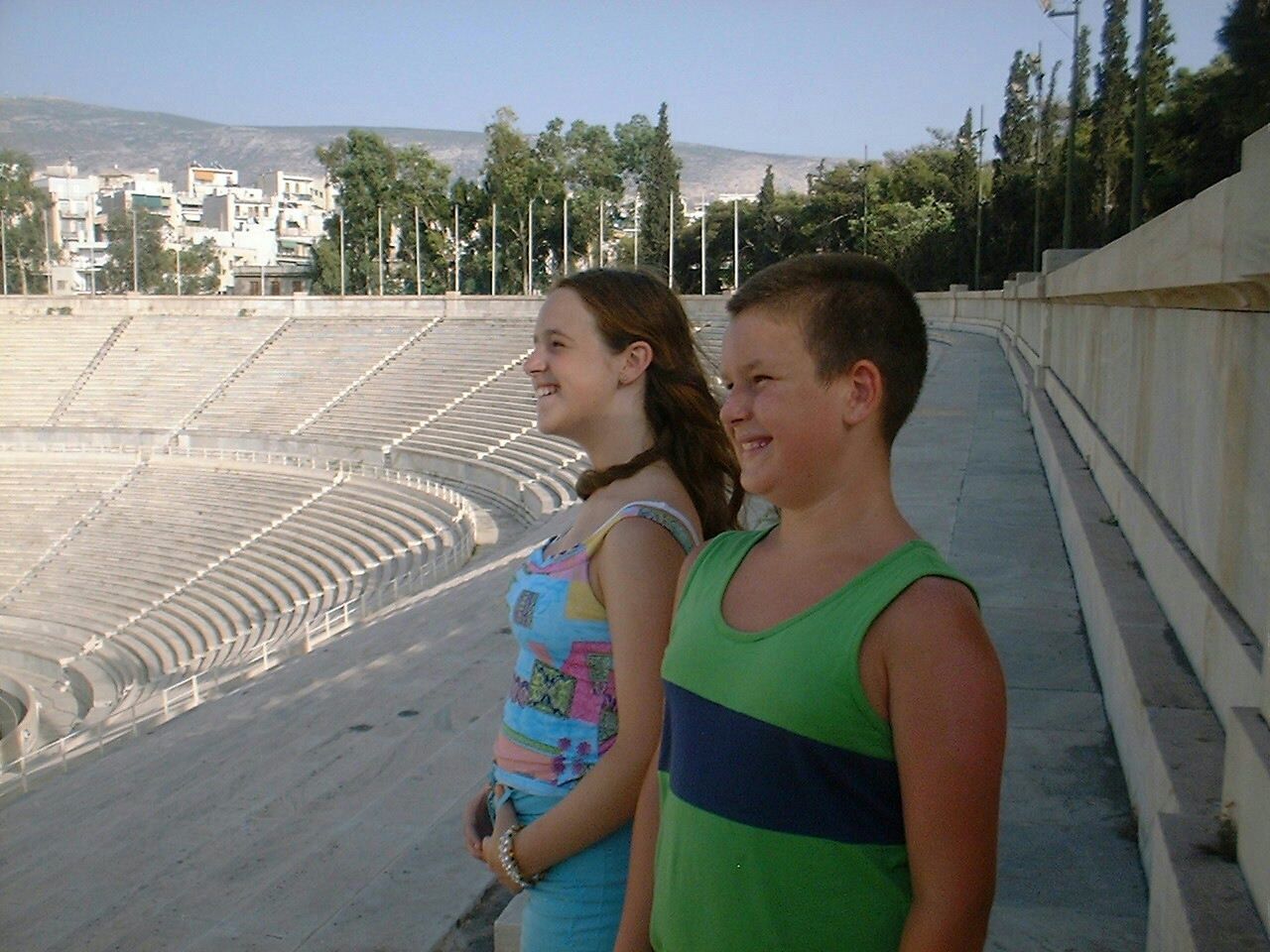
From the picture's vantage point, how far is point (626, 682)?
6.26 feet

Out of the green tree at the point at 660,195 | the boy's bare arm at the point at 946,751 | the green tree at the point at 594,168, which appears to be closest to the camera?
the boy's bare arm at the point at 946,751

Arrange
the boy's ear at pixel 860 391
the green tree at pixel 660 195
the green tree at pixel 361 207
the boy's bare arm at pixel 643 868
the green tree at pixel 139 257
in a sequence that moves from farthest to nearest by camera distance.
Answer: the green tree at pixel 139 257 → the green tree at pixel 361 207 → the green tree at pixel 660 195 → the boy's bare arm at pixel 643 868 → the boy's ear at pixel 860 391

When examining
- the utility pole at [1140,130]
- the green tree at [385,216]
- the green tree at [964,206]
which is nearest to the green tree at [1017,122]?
the green tree at [964,206]

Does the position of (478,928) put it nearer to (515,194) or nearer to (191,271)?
(515,194)

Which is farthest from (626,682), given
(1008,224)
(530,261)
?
(530,261)

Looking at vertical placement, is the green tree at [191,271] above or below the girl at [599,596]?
above

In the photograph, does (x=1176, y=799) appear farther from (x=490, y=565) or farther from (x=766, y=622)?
(x=490, y=565)

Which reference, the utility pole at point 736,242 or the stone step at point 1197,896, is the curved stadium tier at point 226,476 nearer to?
the utility pole at point 736,242

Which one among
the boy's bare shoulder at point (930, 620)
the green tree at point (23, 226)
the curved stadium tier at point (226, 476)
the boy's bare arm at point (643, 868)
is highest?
the green tree at point (23, 226)

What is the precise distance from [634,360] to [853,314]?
30.1 inches

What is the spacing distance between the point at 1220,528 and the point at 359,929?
9.29ft

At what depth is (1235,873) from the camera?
1.94 meters

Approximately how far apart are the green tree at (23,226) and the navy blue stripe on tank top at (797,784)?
37902 mm

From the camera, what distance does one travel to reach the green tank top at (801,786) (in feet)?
4.64
